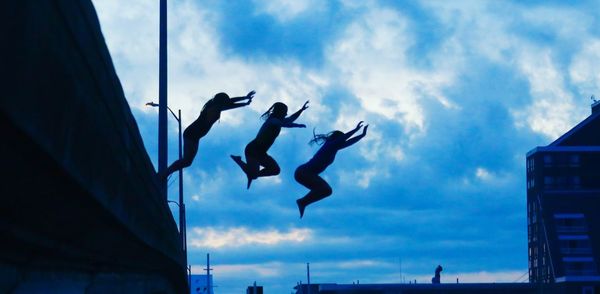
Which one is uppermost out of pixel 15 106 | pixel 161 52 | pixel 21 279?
pixel 161 52

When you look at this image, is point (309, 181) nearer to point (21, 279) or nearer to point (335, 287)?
point (21, 279)

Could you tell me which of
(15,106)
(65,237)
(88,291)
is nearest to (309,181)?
(88,291)

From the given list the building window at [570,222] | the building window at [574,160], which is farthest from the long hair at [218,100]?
the building window at [574,160]

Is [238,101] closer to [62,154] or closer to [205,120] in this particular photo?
[205,120]

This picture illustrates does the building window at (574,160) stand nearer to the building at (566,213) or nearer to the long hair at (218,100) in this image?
the building at (566,213)

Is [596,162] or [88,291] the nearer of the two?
[88,291]

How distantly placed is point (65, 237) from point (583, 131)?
496ft

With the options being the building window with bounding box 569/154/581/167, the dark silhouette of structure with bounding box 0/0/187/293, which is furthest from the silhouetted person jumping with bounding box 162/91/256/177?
the building window with bounding box 569/154/581/167

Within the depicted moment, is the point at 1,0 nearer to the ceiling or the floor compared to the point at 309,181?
nearer to the floor

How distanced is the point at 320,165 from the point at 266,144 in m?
1.27

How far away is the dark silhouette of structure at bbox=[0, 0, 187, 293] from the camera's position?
4.38 metres

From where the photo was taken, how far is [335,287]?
13488 centimetres

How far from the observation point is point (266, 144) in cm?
1578

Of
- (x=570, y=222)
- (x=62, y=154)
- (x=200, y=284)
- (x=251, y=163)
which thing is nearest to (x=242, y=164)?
(x=251, y=163)
